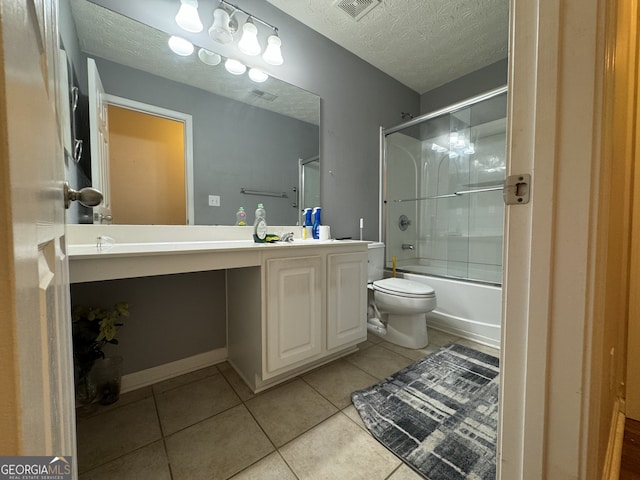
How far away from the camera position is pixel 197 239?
4.81 ft

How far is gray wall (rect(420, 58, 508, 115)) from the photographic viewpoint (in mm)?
2356

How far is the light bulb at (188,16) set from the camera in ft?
4.49

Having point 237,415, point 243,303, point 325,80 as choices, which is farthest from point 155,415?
point 325,80

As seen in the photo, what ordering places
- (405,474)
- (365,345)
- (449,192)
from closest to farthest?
(405,474) → (365,345) → (449,192)

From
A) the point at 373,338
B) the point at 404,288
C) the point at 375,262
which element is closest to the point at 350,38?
the point at 375,262

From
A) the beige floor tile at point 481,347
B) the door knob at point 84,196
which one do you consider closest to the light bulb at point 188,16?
the door knob at point 84,196

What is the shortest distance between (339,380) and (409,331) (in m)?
0.66

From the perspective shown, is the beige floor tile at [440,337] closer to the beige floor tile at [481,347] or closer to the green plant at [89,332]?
the beige floor tile at [481,347]

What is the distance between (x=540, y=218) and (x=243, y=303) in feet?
4.29

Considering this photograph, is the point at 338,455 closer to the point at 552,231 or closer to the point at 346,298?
the point at 346,298

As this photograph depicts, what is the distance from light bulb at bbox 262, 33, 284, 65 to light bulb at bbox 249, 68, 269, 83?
10 cm

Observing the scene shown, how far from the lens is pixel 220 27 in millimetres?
1468

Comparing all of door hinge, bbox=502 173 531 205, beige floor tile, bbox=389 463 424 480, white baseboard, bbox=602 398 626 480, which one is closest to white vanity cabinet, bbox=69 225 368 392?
beige floor tile, bbox=389 463 424 480

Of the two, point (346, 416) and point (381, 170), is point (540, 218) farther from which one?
point (381, 170)
